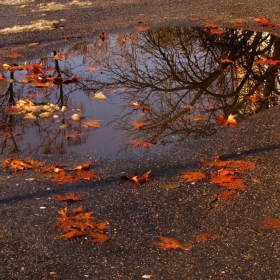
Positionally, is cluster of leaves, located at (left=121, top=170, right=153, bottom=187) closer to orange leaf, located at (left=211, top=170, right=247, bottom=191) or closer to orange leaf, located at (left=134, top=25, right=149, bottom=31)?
orange leaf, located at (left=211, top=170, right=247, bottom=191)

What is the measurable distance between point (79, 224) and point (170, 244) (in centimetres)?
70

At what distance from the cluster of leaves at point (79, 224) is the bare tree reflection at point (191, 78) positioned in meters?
1.52

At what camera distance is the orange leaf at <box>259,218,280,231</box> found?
3455 millimetres

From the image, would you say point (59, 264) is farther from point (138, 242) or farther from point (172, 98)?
point (172, 98)

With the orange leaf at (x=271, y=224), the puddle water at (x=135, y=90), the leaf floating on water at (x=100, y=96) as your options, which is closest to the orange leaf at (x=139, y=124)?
the puddle water at (x=135, y=90)

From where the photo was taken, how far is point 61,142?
198 inches

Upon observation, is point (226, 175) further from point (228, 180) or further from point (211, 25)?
point (211, 25)

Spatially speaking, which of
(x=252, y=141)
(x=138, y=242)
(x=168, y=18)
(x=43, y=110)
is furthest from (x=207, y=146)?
(x=168, y=18)

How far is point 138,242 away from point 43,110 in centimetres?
283

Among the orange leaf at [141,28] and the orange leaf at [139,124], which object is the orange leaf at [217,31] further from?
the orange leaf at [139,124]

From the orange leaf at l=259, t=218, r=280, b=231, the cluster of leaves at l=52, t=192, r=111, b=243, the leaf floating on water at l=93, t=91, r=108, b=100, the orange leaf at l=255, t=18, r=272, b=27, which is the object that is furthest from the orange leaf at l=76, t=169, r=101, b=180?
the orange leaf at l=255, t=18, r=272, b=27

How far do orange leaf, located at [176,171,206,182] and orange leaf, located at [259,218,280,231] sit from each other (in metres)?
0.79

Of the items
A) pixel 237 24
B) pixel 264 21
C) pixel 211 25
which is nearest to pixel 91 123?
pixel 211 25

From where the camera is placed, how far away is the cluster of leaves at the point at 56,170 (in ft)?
14.0
